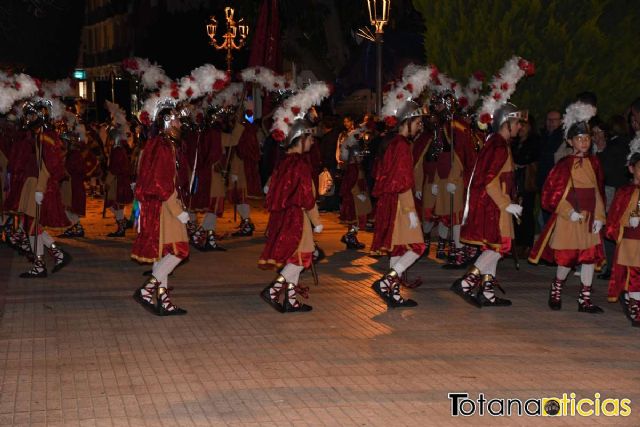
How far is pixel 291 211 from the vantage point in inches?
420

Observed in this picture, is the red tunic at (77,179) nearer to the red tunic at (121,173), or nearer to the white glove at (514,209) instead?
the red tunic at (121,173)

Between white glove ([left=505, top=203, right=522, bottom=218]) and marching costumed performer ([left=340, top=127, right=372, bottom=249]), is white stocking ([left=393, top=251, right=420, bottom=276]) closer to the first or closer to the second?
white glove ([left=505, top=203, right=522, bottom=218])

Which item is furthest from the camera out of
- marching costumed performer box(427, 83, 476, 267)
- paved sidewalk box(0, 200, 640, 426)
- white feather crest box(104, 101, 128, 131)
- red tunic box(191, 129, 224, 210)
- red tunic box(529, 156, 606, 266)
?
white feather crest box(104, 101, 128, 131)

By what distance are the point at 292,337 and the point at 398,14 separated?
19.8 metres

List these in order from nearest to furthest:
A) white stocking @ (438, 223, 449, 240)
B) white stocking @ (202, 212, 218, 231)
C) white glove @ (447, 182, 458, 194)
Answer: white glove @ (447, 182, 458, 194)
white stocking @ (438, 223, 449, 240)
white stocking @ (202, 212, 218, 231)

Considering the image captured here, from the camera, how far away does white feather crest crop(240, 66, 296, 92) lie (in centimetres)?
1573

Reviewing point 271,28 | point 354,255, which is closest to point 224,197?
point 354,255

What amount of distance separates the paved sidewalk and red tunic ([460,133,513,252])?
74 centimetres

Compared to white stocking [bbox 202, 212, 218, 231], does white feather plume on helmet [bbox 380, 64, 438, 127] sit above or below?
above

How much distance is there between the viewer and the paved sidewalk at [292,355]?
7.22 meters

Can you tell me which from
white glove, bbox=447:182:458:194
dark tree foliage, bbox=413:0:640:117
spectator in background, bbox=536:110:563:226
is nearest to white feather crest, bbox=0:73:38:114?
white glove, bbox=447:182:458:194

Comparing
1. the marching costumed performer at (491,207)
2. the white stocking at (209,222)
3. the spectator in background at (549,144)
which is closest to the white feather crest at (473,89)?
the spectator in background at (549,144)

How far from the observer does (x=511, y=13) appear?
52.1 feet

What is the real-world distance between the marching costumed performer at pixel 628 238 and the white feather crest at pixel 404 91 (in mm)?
2496
